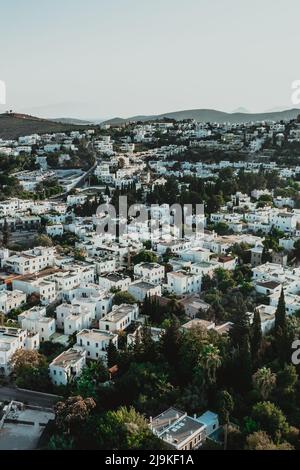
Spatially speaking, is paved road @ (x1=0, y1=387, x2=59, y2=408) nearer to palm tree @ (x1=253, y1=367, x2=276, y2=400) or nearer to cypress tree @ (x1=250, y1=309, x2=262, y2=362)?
palm tree @ (x1=253, y1=367, x2=276, y2=400)

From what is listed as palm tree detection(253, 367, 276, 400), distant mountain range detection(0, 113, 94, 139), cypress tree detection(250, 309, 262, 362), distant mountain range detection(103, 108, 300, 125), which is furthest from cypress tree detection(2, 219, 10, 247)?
distant mountain range detection(103, 108, 300, 125)

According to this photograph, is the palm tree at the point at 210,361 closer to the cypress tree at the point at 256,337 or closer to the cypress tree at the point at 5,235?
the cypress tree at the point at 256,337

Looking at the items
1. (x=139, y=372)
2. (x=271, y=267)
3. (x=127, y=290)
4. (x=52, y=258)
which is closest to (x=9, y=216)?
(x=52, y=258)

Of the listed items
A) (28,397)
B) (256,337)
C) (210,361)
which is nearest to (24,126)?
(28,397)

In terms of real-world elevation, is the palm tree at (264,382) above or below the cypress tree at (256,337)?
below

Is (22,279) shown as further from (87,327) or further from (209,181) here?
(209,181)

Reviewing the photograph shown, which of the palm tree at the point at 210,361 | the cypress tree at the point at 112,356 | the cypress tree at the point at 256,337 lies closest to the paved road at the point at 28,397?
the cypress tree at the point at 112,356
